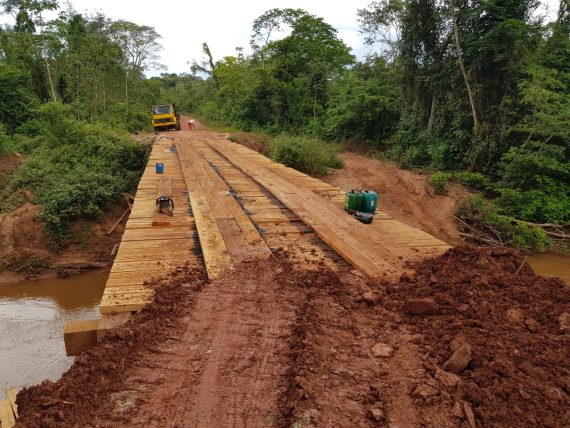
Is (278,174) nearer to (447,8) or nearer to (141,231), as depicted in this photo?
(141,231)

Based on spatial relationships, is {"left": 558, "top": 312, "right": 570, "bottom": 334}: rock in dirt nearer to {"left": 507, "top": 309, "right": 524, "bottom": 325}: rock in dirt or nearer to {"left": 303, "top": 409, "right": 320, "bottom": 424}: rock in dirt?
{"left": 507, "top": 309, "right": 524, "bottom": 325}: rock in dirt

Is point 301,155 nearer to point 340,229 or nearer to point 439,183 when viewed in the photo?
point 439,183

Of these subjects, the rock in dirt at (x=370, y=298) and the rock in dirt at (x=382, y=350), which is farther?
the rock in dirt at (x=370, y=298)

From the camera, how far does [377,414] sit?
1.62 metres

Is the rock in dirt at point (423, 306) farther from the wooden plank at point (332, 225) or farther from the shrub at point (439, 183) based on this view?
the shrub at point (439, 183)

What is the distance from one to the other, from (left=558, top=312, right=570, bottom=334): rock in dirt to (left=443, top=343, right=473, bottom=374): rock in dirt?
1.96 feet

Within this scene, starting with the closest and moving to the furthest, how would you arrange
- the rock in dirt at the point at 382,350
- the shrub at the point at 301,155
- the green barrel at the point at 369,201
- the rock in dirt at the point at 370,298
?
the rock in dirt at the point at 382,350 < the rock in dirt at the point at 370,298 < the green barrel at the point at 369,201 < the shrub at the point at 301,155

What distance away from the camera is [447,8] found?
14422mm

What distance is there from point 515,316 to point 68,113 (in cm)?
1946

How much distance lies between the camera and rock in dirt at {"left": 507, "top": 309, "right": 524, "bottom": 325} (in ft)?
7.13

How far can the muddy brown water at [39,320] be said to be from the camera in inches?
218

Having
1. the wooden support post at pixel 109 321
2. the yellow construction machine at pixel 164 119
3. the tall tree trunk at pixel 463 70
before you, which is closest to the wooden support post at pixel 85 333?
the wooden support post at pixel 109 321

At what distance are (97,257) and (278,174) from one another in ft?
16.5

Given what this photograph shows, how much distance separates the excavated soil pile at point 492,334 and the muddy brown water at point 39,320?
17.2 ft
